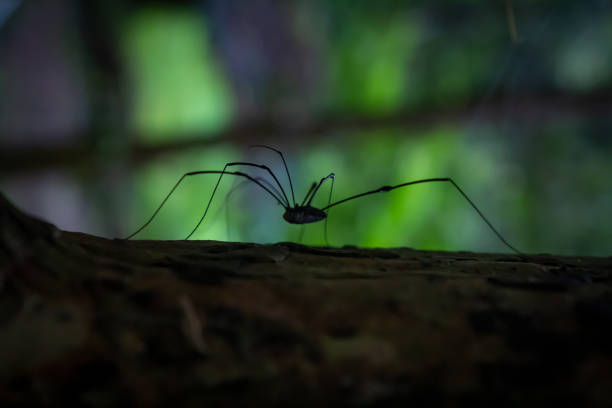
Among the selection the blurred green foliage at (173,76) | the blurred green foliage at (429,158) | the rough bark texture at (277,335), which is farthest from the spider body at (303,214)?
the blurred green foliage at (173,76)

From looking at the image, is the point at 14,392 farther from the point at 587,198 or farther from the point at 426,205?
the point at 587,198

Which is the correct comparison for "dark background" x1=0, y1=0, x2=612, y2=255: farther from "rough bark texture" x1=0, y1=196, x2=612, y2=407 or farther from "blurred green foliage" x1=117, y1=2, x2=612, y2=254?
"rough bark texture" x1=0, y1=196, x2=612, y2=407

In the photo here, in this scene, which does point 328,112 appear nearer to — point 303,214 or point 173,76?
point 173,76

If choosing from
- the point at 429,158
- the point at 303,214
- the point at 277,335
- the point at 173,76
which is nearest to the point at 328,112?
the point at 429,158

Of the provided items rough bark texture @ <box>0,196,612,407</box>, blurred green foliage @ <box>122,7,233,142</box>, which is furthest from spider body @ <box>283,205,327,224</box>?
blurred green foliage @ <box>122,7,233,142</box>

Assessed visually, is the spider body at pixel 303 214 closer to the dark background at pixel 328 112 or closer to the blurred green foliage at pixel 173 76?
the dark background at pixel 328 112

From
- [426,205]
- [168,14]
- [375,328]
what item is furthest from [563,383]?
[168,14]
